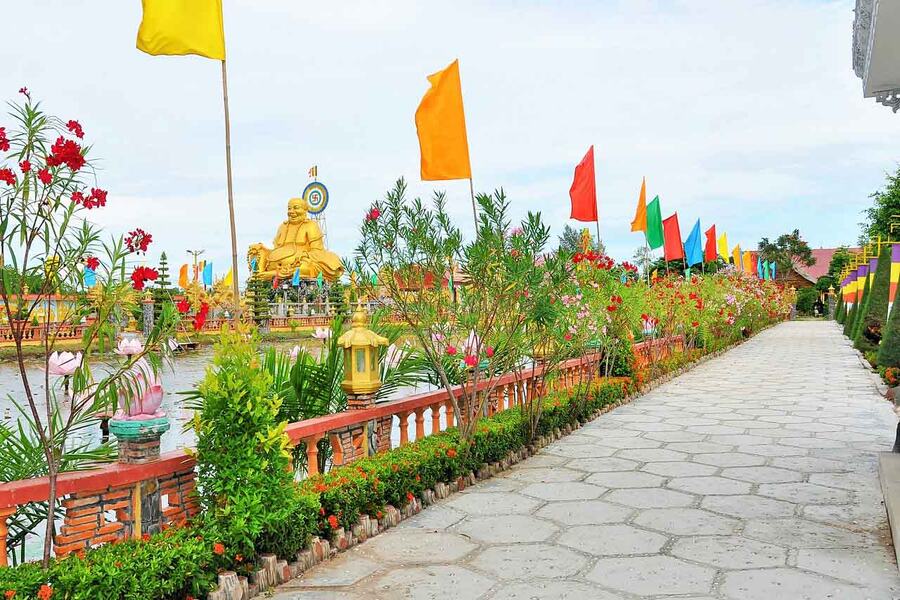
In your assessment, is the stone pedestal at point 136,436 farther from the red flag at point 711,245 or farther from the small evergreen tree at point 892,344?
the red flag at point 711,245

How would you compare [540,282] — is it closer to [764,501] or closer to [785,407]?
[764,501]

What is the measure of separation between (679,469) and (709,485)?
487 mm

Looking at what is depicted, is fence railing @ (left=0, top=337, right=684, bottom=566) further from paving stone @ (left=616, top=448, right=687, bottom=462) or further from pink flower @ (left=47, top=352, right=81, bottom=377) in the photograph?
paving stone @ (left=616, top=448, right=687, bottom=462)

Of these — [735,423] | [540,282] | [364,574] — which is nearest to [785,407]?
[735,423]

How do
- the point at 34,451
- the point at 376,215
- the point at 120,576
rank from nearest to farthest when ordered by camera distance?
the point at 120,576
the point at 34,451
the point at 376,215

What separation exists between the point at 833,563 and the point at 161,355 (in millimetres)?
3202

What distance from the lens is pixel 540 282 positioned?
5000mm

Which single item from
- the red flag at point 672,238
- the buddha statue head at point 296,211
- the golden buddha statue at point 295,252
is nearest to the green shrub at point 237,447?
the red flag at point 672,238

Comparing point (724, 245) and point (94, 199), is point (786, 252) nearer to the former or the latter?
point (724, 245)

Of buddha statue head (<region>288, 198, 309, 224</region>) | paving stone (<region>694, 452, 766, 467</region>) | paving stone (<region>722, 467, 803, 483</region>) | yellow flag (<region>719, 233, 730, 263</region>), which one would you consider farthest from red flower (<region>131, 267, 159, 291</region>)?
yellow flag (<region>719, 233, 730, 263</region>)

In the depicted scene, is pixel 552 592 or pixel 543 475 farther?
pixel 543 475

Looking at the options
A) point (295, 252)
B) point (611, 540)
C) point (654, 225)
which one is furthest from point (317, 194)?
point (611, 540)

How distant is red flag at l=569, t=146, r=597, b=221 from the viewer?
912 cm

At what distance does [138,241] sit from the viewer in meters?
2.66
